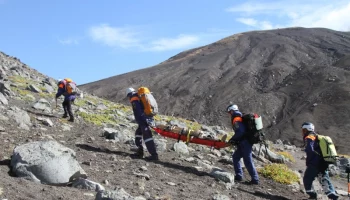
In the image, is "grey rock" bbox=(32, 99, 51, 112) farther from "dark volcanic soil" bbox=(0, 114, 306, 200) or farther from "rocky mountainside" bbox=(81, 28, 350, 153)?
"rocky mountainside" bbox=(81, 28, 350, 153)

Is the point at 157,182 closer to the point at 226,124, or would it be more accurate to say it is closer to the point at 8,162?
the point at 8,162

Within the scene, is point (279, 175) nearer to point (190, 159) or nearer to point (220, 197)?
point (190, 159)

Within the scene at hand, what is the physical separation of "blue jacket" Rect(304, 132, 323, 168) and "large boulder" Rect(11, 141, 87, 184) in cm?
562

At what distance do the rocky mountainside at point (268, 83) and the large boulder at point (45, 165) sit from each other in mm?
38558

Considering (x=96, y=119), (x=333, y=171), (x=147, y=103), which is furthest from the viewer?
(x=96, y=119)

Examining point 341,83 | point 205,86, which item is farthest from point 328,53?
point 205,86

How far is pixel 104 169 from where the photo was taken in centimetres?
872

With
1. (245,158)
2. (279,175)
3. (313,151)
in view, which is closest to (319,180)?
(313,151)

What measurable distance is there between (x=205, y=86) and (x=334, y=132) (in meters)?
25.9

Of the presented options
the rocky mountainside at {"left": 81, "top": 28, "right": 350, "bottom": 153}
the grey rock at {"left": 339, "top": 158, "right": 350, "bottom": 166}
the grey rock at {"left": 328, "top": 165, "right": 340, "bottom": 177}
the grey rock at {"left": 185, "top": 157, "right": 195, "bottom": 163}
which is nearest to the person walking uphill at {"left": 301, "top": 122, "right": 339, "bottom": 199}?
the grey rock at {"left": 185, "top": 157, "right": 195, "bottom": 163}

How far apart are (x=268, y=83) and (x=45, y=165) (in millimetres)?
61950

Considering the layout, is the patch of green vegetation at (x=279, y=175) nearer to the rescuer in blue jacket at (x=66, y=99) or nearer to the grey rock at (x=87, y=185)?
the grey rock at (x=87, y=185)

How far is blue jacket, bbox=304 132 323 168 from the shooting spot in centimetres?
968

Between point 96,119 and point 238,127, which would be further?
point 96,119
